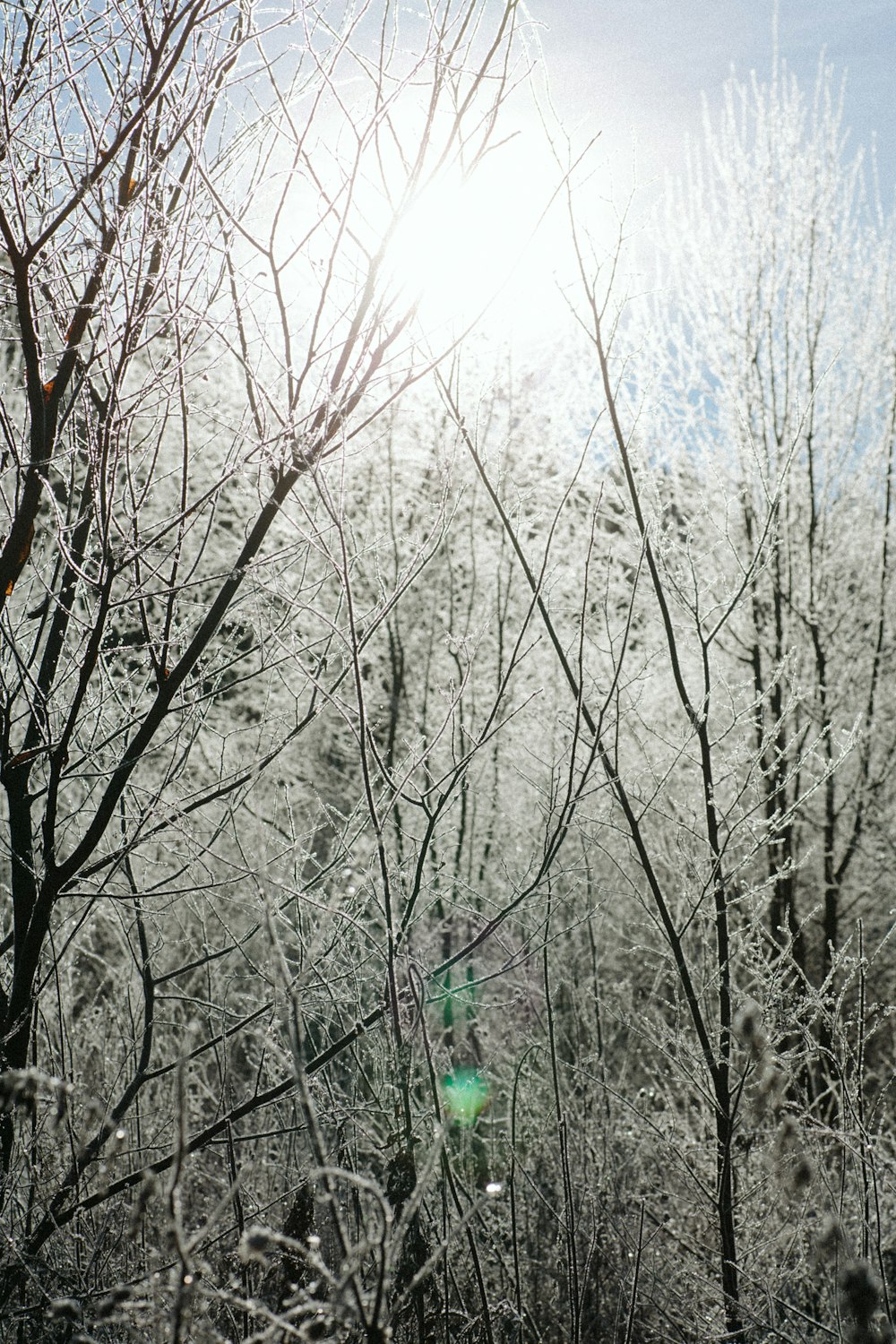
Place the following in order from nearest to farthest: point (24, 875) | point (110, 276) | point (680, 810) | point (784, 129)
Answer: point (110, 276), point (24, 875), point (680, 810), point (784, 129)

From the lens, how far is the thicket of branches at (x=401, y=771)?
6.16 feet

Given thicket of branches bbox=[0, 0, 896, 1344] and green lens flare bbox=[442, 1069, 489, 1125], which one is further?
green lens flare bbox=[442, 1069, 489, 1125]

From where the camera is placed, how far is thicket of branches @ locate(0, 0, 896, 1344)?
1.88 meters

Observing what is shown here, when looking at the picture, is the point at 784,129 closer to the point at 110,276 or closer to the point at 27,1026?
the point at 110,276

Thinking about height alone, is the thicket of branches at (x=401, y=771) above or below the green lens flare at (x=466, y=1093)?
above

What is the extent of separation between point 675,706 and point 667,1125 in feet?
14.8

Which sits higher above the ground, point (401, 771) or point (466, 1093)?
point (401, 771)

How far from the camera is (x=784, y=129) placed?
6.94m

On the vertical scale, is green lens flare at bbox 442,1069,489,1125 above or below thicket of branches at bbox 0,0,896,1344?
below

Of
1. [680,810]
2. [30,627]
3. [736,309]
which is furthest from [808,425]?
[30,627]

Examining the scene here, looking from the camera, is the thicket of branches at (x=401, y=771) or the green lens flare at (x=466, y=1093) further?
the green lens flare at (x=466, y=1093)

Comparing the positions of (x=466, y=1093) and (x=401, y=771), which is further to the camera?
(x=466, y=1093)

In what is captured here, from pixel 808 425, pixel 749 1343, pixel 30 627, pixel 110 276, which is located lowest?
pixel 749 1343

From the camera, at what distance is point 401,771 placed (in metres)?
2.24
